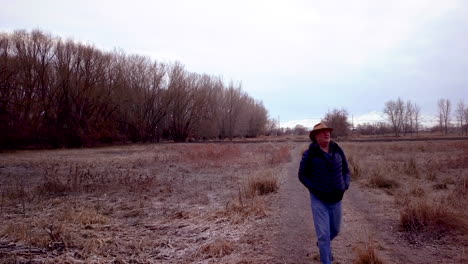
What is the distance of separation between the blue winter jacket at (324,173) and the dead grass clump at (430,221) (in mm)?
2800

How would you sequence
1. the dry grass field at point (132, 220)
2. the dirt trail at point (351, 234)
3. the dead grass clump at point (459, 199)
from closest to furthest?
the dirt trail at point (351, 234), the dry grass field at point (132, 220), the dead grass clump at point (459, 199)

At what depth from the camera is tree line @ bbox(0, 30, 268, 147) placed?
4062 centimetres

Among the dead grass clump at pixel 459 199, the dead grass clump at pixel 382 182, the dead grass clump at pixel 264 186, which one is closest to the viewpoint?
the dead grass clump at pixel 459 199

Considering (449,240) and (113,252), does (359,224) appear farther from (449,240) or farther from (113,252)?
(113,252)

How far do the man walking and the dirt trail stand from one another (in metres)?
0.80

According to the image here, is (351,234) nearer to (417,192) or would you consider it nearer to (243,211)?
(243,211)

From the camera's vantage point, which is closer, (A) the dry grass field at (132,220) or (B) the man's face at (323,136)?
(B) the man's face at (323,136)

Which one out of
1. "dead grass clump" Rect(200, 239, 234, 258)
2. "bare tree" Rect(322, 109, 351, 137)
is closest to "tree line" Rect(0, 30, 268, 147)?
"bare tree" Rect(322, 109, 351, 137)

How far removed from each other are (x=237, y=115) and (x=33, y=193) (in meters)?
64.3

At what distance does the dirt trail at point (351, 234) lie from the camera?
5641mm

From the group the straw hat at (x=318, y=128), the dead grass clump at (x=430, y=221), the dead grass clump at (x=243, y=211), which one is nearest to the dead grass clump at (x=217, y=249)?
the dead grass clump at (x=243, y=211)

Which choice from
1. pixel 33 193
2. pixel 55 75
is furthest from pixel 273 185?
pixel 55 75

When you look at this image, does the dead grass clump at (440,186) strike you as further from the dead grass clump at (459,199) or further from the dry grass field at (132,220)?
the dry grass field at (132,220)

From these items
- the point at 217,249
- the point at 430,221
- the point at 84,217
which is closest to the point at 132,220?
the point at 84,217
